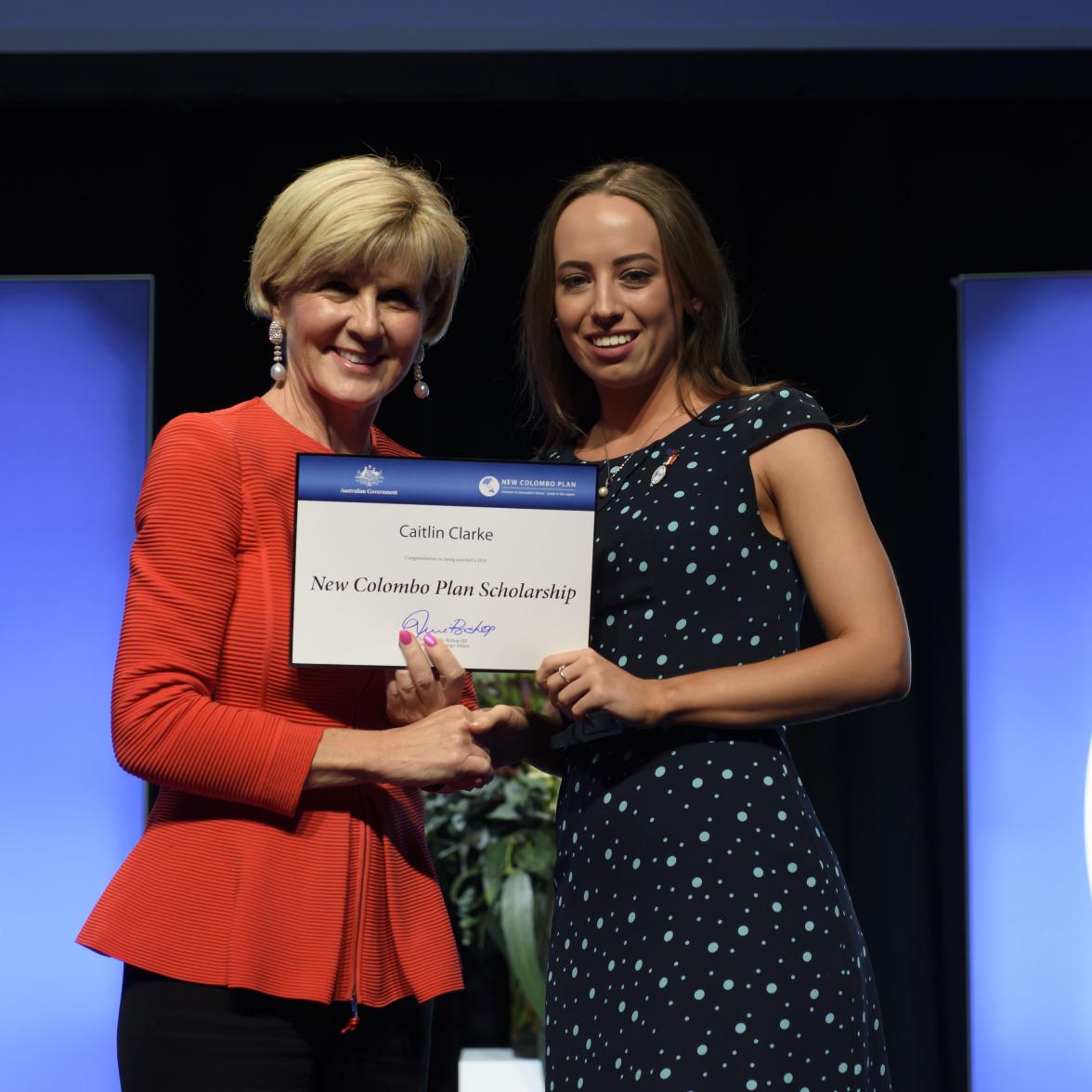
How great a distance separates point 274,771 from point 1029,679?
Answer: 8.41 ft

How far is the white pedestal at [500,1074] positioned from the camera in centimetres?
340

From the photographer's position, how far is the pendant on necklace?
1.67m

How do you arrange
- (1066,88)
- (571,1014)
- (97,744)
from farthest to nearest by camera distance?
(1066,88) < (97,744) < (571,1014)

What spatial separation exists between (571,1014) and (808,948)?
281mm

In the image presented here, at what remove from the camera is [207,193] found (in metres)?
3.80

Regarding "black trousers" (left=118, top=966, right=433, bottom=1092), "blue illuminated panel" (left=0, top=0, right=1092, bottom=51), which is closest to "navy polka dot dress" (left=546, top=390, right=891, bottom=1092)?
"black trousers" (left=118, top=966, right=433, bottom=1092)

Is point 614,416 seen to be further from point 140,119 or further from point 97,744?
point 140,119

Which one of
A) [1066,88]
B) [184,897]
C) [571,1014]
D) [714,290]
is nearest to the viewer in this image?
[184,897]

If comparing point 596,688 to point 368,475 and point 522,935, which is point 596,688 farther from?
point 522,935

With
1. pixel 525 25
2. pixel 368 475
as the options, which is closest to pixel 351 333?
pixel 368 475

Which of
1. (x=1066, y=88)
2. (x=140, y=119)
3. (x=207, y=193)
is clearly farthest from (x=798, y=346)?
(x=140, y=119)

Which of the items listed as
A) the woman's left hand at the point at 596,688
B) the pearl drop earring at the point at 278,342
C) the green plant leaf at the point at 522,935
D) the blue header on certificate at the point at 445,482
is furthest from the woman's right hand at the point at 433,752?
the green plant leaf at the point at 522,935

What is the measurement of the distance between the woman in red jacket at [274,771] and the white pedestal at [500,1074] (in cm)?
197
